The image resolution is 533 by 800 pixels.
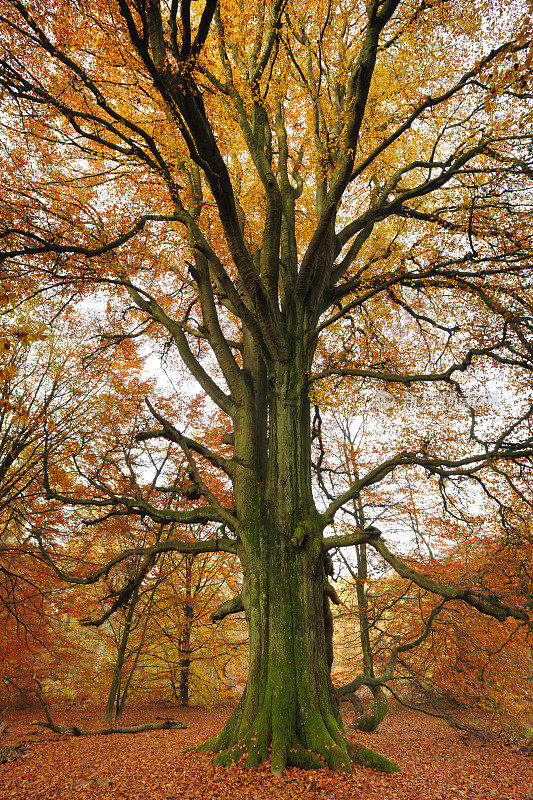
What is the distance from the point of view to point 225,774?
12.5 feet

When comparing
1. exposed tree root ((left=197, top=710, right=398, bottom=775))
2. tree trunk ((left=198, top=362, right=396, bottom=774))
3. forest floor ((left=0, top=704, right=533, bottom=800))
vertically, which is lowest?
forest floor ((left=0, top=704, right=533, bottom=800))

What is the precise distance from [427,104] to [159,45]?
352cm

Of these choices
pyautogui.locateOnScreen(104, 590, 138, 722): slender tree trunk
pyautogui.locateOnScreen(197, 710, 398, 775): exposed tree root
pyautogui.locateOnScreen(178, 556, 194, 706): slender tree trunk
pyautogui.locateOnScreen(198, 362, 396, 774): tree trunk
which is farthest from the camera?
pyautogui.locateOnScreen(178, 556, 194, 706): slender tree trunk

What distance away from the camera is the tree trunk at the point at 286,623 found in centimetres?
397

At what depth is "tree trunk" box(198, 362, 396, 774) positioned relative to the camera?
397 cm

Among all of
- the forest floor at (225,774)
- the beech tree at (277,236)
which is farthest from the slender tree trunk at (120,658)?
the beech tree at (277,236)

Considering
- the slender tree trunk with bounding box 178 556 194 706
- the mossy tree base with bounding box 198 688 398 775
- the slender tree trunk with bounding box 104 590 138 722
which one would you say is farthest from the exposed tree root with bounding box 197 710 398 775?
the slender tree trunk with bounding box 178 556 194 706

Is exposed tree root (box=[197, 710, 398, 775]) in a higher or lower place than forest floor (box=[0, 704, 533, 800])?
higher

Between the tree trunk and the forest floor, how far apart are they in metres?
0.22

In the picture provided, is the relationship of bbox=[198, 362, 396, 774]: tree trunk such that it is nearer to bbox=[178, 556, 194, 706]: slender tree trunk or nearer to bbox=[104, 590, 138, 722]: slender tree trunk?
bbox=[104, 590, 138, 722]: slender tree trunk

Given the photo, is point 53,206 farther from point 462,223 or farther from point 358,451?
point 358,451

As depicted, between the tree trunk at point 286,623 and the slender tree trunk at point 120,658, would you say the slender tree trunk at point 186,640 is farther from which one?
the tree trunk at point 286,623

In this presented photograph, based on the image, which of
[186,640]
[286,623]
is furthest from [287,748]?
[186,640]

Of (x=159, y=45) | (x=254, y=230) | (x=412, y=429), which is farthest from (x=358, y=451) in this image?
(x=159, y=45)
